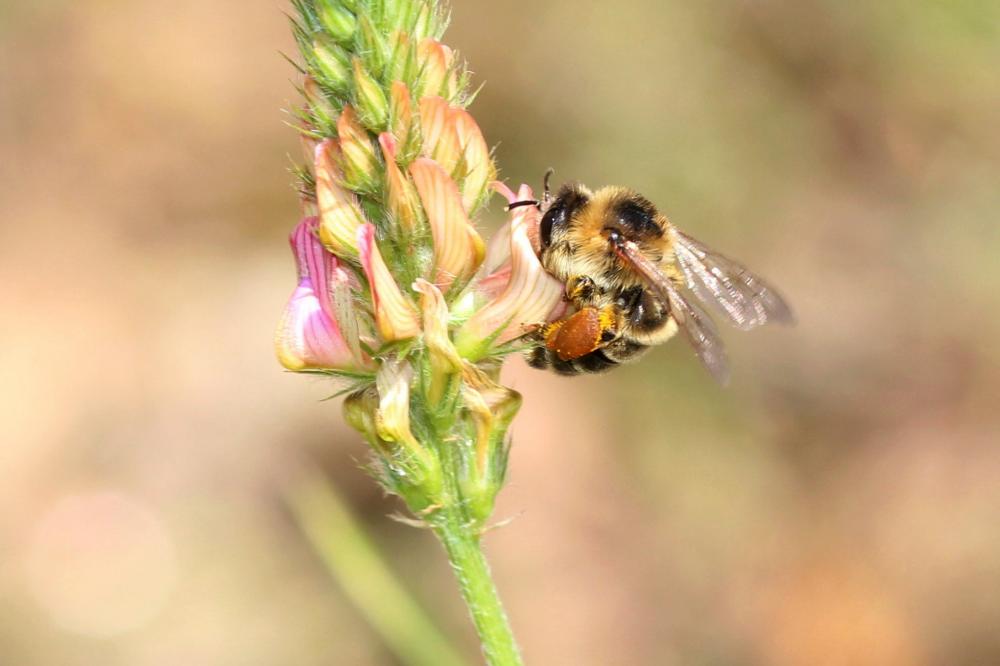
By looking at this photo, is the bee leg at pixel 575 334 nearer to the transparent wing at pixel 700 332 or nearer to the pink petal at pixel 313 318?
the transparent wing at pixel 700 332

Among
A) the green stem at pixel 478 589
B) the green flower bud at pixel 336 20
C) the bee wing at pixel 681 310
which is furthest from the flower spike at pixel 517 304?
the green flower bud at pixel 336 20

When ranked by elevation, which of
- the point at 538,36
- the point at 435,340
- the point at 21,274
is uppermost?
the point at 538,36

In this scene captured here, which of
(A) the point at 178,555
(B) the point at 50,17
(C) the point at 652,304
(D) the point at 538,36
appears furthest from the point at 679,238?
(B) the point at 50,17

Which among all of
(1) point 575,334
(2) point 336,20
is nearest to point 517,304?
(1) point 575,334

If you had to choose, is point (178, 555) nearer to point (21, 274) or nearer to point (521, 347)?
point (21, 274)

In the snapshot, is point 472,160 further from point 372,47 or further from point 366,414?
point 366,414

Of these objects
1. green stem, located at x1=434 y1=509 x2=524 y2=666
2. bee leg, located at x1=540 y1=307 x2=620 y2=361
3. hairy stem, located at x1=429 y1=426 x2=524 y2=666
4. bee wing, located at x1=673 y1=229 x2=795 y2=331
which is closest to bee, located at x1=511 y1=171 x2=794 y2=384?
bee leg, located at x1=540 y1=307 x2=620 y2=361

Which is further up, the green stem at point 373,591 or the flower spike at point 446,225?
the flower spike at point 446,225
